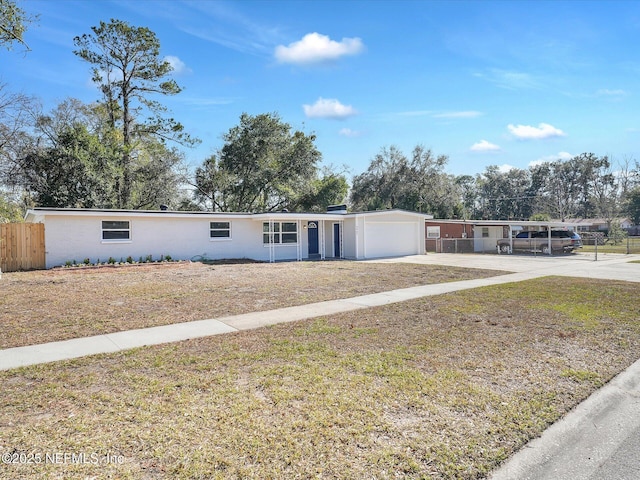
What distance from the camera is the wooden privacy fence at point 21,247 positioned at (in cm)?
1538

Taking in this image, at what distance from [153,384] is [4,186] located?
28.7 meters

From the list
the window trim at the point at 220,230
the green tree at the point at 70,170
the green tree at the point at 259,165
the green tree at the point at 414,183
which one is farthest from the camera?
the green tree at the point at 414,183

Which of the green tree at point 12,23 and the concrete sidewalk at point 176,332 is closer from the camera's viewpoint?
the concrete sidewalk at point 176,332

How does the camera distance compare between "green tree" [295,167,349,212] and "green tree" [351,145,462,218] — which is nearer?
"green tree" [295,167,349,212]

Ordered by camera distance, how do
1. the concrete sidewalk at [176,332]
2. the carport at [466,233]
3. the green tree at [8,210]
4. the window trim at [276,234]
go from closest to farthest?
the concrete sidewalk at [176,332]
the window trim at [276,234]
the green tree at [8,210]
the carport at [466,233]

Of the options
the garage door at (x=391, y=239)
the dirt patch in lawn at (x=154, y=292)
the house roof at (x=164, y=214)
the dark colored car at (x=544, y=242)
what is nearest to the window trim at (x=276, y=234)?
the house roof at (x=164, y=214)

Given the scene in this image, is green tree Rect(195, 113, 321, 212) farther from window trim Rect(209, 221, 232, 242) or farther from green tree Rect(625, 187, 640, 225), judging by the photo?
green tree Rect(625, 187, 640, 225)

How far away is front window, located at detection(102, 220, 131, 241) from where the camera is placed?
17284 mm

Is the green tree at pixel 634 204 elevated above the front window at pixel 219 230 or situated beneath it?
elevated above

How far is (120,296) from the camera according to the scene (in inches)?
391

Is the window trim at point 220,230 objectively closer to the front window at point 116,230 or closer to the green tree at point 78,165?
the front window at point 116,230

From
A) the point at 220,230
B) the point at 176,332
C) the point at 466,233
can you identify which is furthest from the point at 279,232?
the point at 466,233

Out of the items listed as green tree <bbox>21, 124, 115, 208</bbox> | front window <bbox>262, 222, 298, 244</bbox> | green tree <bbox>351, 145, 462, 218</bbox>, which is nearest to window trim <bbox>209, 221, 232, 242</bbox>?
front window <bbox>262, 222, 298, 244</bbox>

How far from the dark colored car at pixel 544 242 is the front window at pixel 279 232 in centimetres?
1518
